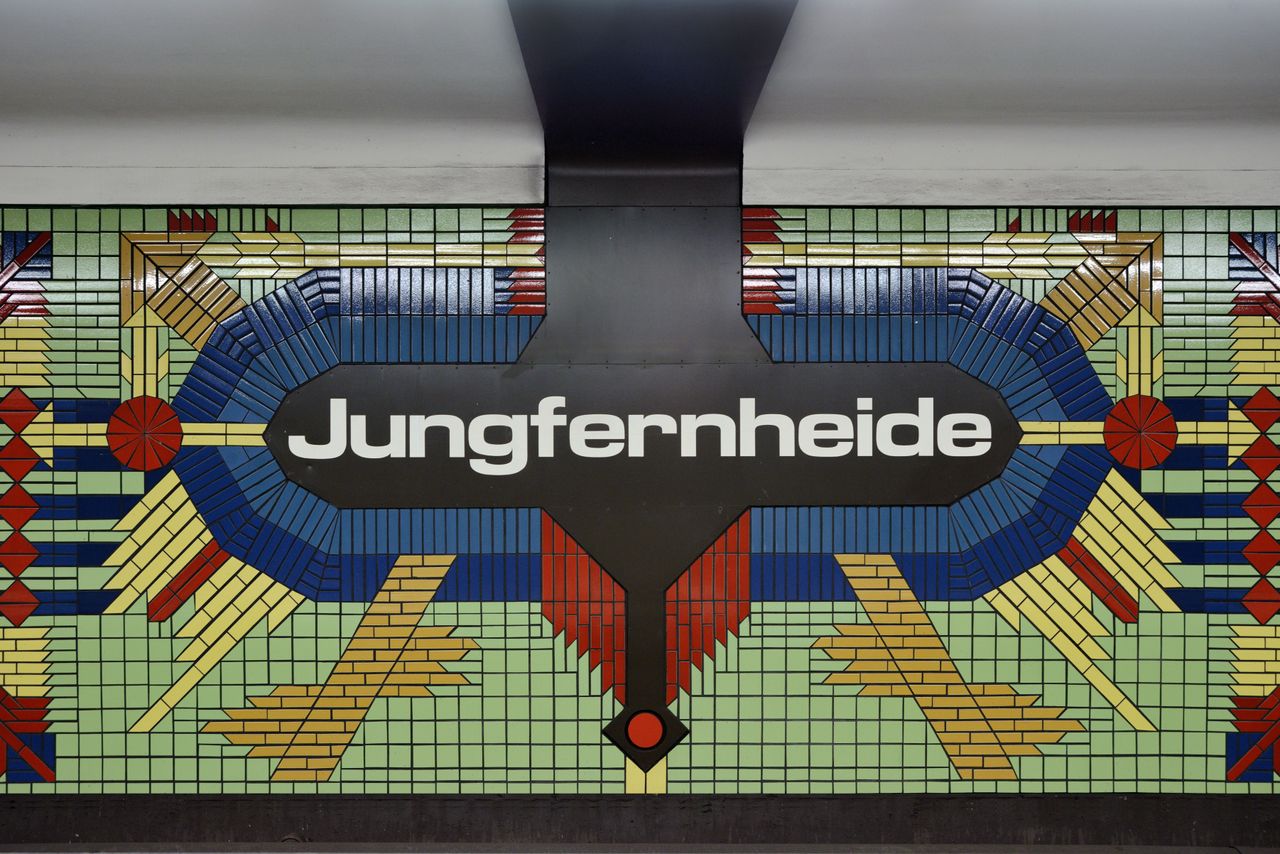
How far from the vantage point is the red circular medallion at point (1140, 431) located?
244cm

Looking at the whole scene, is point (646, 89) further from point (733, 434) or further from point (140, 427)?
point (140, 427)

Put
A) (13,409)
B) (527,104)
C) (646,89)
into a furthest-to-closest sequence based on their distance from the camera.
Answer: (13,409), (527,104), (646,89)

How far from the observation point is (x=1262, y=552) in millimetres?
2449

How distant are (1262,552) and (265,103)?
3330mm

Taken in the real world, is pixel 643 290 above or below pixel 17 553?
above

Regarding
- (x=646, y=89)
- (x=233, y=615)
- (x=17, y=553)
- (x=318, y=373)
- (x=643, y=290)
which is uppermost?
(x=646, y=89)

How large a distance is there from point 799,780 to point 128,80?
2844 millimetres

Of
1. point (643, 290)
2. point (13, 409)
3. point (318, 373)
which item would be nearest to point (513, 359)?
point (643, 290)

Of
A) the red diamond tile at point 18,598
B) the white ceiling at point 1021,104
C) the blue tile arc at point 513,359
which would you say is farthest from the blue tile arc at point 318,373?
the white ceiling at point 1021,104

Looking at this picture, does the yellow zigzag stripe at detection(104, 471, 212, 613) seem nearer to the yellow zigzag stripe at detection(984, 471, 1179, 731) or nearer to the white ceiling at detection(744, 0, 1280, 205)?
the white ceiling at detection(744, 0, 1280, 205)

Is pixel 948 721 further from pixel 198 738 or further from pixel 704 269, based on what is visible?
pixel 198 738

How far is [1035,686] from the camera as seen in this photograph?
8.05ft

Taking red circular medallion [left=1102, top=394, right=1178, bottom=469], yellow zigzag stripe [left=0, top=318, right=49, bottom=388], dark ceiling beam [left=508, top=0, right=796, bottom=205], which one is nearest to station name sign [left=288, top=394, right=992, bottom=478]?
red circular medallion [left=1102, top=394, right=1178, bottom=469]

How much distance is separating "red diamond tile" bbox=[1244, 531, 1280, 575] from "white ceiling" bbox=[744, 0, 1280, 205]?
3.44 feet
